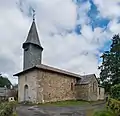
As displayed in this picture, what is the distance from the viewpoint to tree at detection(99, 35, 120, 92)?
40.6m

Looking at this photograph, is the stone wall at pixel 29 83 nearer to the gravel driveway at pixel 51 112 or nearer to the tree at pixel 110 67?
the gravel driveway at pixel 51 112

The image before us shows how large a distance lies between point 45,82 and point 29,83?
215 centimetres

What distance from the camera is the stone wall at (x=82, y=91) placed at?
3291cm

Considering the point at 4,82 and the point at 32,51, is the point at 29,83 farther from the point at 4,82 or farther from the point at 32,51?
the point at 4,82

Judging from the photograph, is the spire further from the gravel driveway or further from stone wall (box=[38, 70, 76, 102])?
the gravel driveway

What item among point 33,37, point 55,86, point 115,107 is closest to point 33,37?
point 33,37

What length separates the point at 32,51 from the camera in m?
32.4

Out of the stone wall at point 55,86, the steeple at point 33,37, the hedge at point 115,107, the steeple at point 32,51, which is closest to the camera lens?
the hedge at point 115,107

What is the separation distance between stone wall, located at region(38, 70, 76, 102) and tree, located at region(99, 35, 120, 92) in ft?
34.6

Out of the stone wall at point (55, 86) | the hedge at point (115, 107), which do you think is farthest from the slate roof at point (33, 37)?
the hedge at point (115, 107)

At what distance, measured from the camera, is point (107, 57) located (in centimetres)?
4262

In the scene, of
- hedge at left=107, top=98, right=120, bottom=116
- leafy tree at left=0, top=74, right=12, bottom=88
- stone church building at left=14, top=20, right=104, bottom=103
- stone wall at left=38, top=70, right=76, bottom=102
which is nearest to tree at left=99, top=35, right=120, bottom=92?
stone church building at left=14, top=20, right=104, bottom=103

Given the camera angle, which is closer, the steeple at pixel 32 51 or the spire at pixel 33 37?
the steeple at pixel 32 51

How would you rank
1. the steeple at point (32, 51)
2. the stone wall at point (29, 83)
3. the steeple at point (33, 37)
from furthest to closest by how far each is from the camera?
the steeple at point (33, 37)
the steeple at point (32, 51)
the stone wall at point (29, 83)
